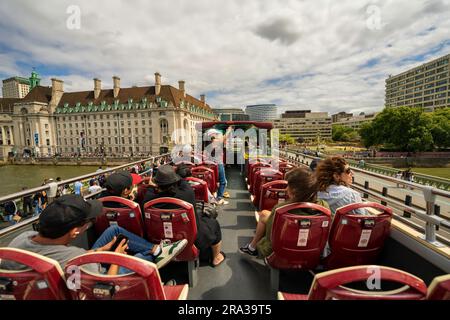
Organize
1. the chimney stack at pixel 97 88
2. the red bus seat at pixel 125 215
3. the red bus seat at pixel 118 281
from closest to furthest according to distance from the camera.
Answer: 1. the red bus seat at pixel 118 281
2. the red bus seat at pixel 125 215
3. the chimney stack at pixel 97 88

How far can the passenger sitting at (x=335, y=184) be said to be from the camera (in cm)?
→ 308

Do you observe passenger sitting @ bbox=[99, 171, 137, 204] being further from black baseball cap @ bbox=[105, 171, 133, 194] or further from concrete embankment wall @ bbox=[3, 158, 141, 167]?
concrete embankment wall @ bbox=[3, 158, 141, 167]

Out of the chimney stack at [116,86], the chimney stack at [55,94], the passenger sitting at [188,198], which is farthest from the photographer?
the chimney stack at [55,94]

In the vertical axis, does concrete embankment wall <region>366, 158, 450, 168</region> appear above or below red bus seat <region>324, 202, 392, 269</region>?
below

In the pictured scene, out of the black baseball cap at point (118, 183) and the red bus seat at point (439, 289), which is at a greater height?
the black baseball cap at point (118, 183)

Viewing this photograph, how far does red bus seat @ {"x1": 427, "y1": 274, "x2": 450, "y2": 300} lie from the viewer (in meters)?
1.18

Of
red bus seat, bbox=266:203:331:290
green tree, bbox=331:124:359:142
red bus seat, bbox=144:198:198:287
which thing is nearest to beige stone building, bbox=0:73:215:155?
red bus seat, bbox=144:198:198:287

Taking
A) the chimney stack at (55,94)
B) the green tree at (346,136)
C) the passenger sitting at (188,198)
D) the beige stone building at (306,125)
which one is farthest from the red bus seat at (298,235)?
the beige stone building at (306,125)

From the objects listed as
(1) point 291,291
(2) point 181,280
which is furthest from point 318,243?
(2) point 181,280

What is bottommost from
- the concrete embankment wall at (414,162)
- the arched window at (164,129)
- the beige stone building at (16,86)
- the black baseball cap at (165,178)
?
the concrete embankment wall at (414,162)

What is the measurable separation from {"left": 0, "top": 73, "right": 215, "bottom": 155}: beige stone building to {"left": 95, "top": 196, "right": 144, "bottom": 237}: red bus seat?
73.5 m

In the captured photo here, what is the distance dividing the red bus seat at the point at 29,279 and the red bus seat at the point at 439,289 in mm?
2194

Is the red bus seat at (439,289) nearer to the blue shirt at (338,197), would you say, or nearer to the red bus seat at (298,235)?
the red bus seat at (298,235)
